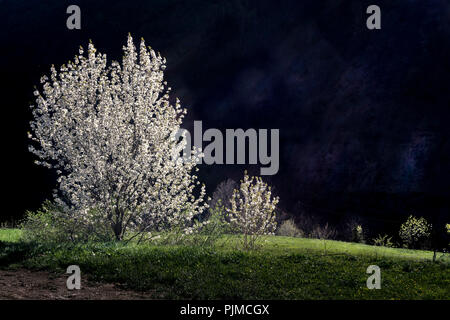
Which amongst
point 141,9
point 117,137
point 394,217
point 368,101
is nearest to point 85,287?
point 117,137

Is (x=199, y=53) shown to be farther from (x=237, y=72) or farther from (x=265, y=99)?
(x=265, y=99)

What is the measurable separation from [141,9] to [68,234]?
57546 mm

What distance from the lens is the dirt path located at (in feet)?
40.8

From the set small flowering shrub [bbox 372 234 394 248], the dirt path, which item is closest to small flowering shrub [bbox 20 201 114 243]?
the dirt path

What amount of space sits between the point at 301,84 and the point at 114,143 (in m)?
50.6

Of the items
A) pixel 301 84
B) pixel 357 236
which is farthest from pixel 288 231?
pixel 301 84

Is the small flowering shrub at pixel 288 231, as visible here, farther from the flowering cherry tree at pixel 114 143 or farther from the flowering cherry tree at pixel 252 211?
the flowering cherry tree at pixel 114 143

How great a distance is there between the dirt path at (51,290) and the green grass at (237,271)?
60 centimetres

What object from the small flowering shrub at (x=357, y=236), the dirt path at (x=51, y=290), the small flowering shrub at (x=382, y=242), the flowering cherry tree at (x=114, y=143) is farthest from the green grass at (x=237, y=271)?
the small flowering shrub at (x=357, y=236)

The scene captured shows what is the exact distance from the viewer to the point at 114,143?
20078mm

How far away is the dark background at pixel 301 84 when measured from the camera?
53.5 metres

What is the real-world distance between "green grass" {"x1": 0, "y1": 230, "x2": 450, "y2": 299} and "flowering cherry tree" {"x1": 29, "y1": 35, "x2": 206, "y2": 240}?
231 centimetres

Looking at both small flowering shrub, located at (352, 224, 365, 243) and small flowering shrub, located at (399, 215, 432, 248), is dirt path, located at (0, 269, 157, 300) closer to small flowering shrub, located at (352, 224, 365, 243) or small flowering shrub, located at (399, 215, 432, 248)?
small flowering shrub, located at (399, 215, 432, 248)

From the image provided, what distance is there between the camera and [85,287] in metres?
13.6
